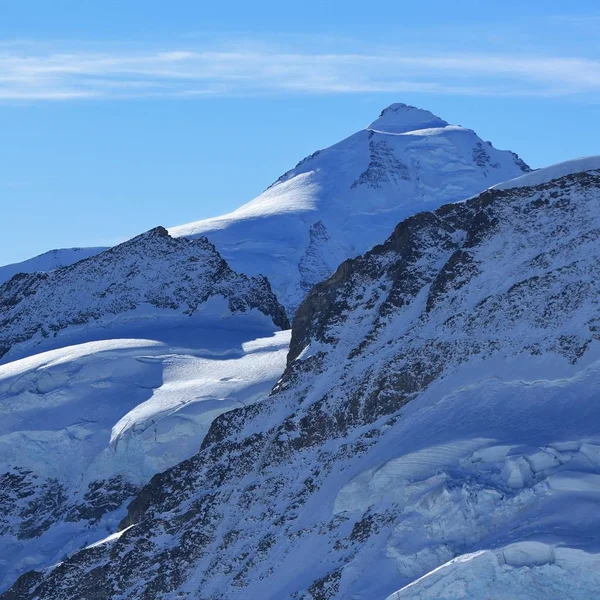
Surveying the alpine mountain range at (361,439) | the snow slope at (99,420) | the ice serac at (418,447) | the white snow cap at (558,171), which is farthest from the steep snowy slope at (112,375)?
the white snow cap at (558,171)

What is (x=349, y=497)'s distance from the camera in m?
74.7

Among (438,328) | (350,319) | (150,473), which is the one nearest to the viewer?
(438,328)


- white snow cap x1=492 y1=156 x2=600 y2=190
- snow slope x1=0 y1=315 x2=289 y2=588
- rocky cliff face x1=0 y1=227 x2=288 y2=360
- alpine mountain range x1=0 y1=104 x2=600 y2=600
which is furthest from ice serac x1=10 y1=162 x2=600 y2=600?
rocky cliff face x1=0 y1=227 x2=288 y2=360

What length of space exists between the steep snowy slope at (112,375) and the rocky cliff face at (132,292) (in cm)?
10

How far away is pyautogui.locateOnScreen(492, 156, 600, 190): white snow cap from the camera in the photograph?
319 ft

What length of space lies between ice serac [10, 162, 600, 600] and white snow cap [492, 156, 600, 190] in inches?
190

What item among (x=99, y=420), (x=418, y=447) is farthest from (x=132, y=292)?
(x=418, y=447)

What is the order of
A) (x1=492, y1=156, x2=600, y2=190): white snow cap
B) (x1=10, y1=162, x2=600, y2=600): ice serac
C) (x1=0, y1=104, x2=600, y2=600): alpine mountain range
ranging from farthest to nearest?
(x1=492, y1=156, x2=600, y2=190): white snow cap < (x1=0, y1=104, x2=600, y2=600): alpine mountain range < (x1=10, y1=162, x2=600, y2=600): ice serac

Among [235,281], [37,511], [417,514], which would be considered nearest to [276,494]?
[417,514]

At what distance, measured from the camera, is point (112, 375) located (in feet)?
347

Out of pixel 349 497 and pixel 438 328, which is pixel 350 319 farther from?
pixel 349 497

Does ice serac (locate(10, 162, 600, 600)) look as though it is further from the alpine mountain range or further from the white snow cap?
the white snow cap

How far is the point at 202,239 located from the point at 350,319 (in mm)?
33849

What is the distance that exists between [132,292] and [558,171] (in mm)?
35668
